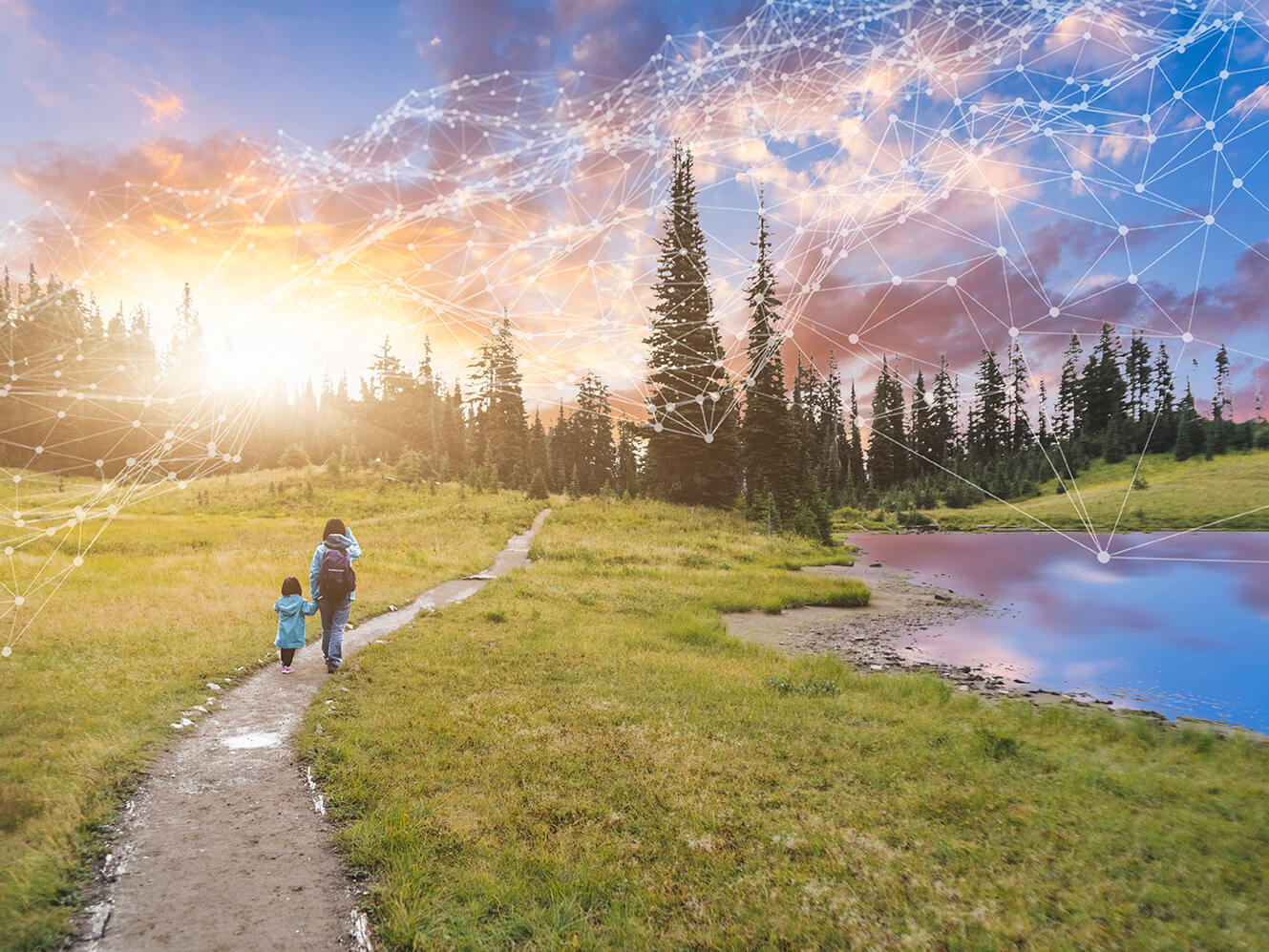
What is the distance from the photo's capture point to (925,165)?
679 centimetres

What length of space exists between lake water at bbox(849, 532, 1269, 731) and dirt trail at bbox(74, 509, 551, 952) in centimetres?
803

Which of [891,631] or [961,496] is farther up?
[961,496]

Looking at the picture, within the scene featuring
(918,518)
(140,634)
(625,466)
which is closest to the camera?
(140,634)

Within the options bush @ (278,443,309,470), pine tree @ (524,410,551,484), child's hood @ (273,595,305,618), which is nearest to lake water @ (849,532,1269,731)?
child's hood @ (273,595,305,618)

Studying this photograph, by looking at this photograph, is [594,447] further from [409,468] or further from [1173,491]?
[1173,491]

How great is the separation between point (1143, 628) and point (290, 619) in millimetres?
24193

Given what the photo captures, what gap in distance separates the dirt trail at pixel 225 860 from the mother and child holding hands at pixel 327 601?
2777 mm

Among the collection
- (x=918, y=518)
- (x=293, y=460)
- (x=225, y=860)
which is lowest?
(x=225, y=860)

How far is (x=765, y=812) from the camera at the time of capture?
6621 mm

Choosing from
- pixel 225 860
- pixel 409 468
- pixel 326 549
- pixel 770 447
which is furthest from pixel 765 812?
pixel 770 447

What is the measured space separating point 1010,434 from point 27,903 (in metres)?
12.8

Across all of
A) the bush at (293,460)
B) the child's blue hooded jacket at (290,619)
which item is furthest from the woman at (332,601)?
the bush at (293,460)

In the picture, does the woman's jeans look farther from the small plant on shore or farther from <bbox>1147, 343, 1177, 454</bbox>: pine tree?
<bbox>1147, 343, 1177, 454</bbox>: pine tree

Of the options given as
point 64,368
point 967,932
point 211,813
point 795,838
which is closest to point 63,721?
point 211,813
